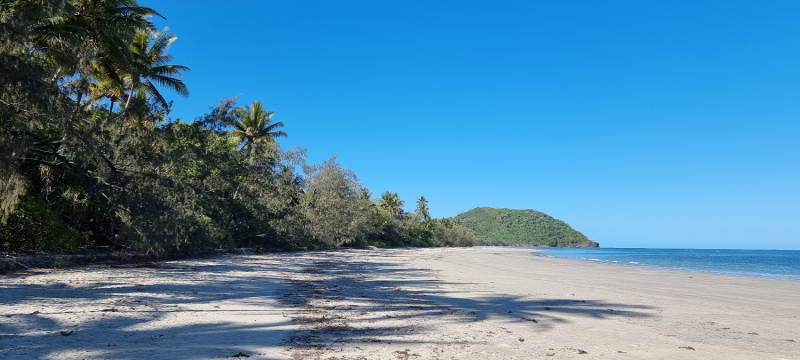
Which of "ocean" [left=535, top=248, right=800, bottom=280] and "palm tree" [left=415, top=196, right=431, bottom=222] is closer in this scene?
"ocean" [left=535, top=248, right=800, bottom=280]

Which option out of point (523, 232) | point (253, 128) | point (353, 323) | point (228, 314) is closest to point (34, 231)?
point (228, 314)

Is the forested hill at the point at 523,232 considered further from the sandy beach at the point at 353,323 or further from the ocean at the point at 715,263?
the sandy beach at the point at 353,323

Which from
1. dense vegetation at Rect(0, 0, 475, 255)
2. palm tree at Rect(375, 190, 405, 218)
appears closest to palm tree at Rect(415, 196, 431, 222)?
palm tree at Rect(375, 190, 405, 218)

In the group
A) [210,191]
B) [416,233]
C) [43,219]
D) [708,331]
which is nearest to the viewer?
[708,331]

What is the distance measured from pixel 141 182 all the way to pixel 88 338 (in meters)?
9.71

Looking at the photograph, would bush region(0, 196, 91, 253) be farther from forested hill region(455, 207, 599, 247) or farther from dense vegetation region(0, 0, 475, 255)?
forested hill region(455, 207, 599, 247)

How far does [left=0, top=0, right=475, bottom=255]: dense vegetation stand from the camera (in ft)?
29.1

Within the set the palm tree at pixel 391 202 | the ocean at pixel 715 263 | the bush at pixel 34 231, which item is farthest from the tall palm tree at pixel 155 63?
the palm tree at pixel 391 202

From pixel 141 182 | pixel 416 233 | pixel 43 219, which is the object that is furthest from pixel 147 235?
pixel 416 233

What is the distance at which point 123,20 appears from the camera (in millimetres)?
13023

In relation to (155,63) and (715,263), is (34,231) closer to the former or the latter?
(155,63)

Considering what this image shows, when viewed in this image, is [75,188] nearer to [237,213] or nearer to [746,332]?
[237,213]

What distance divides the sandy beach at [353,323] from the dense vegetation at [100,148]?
2.63 meters

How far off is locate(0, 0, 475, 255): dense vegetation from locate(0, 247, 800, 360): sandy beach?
2.63 meters
